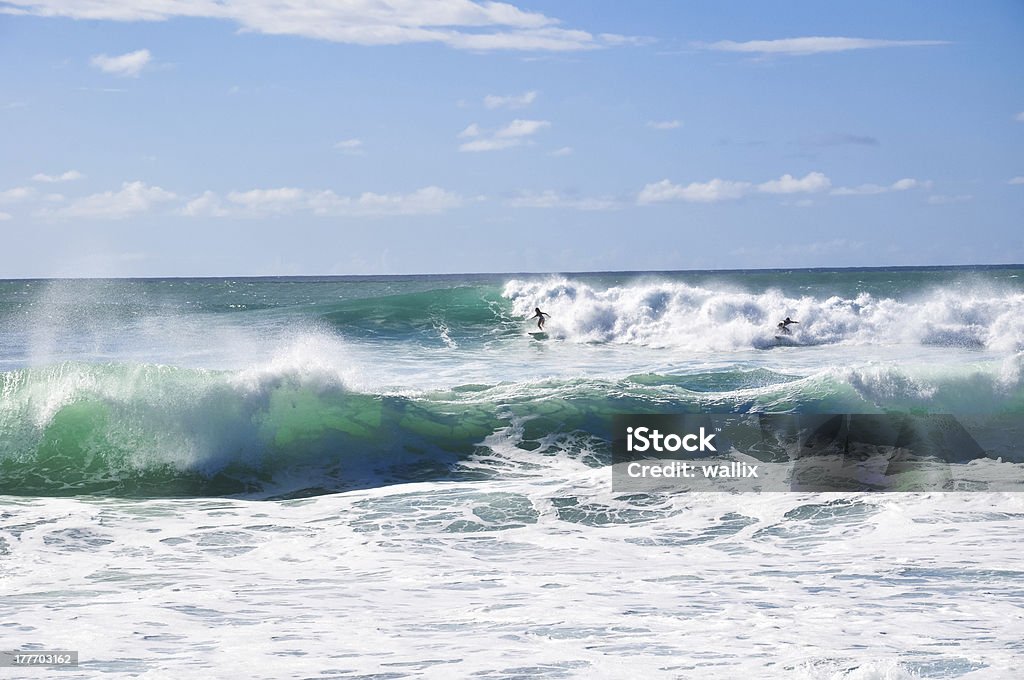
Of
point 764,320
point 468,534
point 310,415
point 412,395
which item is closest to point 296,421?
point 310,415

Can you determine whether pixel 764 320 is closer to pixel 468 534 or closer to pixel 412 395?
pixel 412 395

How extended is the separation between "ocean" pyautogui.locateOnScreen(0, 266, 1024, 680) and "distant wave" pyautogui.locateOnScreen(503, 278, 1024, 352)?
6.01m

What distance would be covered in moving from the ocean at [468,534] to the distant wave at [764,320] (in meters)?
6.01

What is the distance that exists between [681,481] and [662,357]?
39.4 ft

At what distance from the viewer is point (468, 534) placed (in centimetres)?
930

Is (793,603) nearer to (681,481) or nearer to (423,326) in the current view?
(681,481)

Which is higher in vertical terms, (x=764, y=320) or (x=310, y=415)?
(x=764, y=320)

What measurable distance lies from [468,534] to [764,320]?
20.7 m

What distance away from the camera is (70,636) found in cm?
631

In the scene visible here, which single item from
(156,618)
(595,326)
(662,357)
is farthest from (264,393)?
(595,326)

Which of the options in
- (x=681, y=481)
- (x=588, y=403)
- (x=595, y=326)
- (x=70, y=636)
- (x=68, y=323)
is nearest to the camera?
(x=70, y=636)

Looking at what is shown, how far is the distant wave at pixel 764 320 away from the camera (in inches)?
1070

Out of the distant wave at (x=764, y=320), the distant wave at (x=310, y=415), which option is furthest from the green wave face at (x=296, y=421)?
the distant wave at (x=764, y=320)

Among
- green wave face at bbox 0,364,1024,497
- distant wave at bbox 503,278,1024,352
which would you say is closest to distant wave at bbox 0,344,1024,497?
green wave face at bbox 0,364,1024,497
